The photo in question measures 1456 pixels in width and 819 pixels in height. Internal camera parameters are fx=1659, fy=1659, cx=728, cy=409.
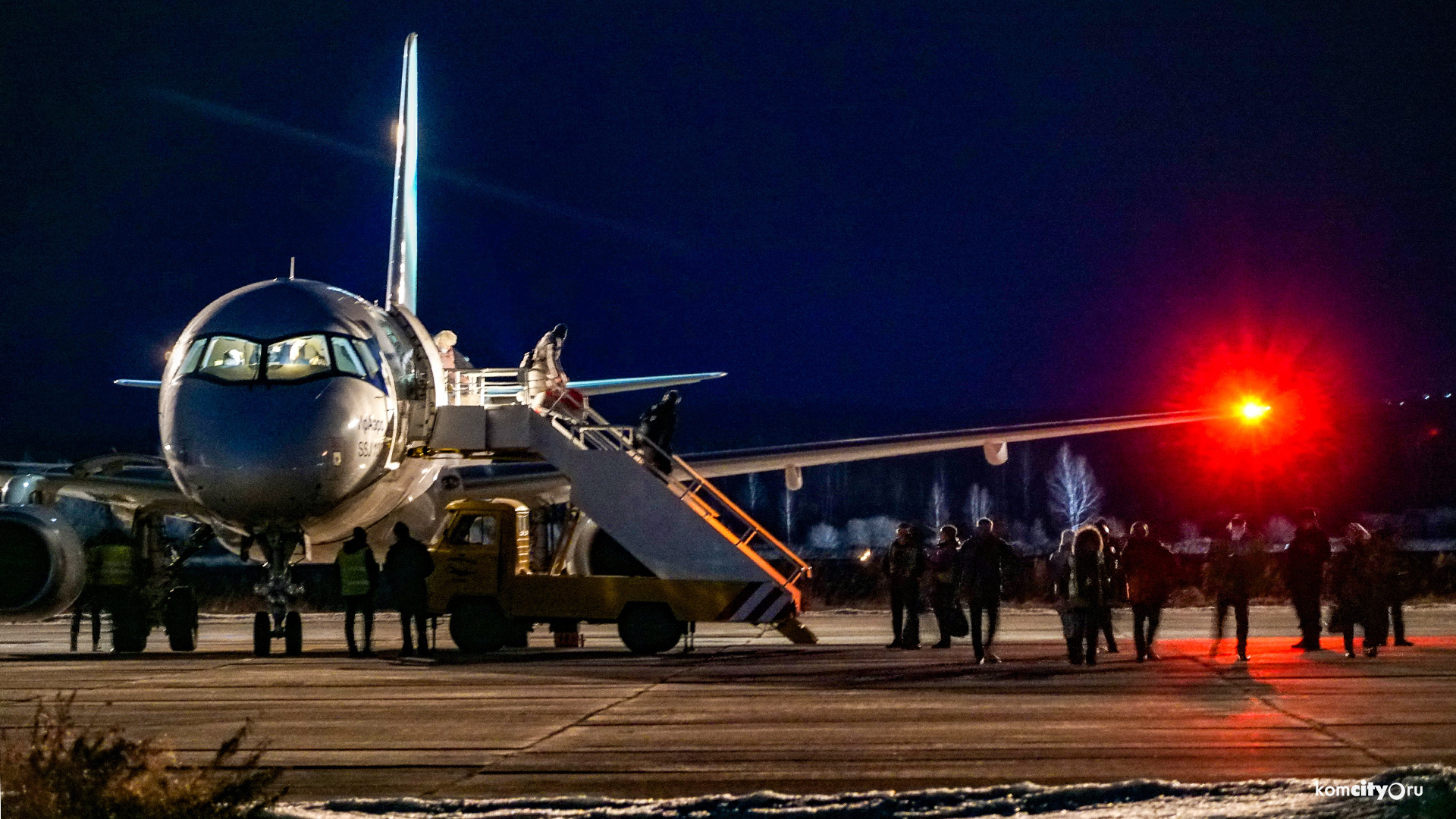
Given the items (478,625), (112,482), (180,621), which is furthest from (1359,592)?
(112,482)

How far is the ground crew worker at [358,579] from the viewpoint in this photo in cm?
1878

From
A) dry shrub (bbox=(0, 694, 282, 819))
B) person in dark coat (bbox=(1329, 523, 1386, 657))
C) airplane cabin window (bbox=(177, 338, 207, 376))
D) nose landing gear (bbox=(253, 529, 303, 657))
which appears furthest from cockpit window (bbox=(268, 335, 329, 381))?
dry shrub (bbox=(0, 694, 282, 819))

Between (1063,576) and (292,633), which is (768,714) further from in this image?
(292,633)

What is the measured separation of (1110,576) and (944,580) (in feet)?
6.47

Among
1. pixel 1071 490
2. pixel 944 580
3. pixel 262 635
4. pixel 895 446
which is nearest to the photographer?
pixel 262 635

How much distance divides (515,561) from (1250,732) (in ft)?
35.2

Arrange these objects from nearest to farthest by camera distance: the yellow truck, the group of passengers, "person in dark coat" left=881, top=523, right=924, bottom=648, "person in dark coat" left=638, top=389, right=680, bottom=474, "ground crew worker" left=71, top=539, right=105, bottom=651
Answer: the group of passengers
the yellow truck
"person in dark coat" left=881, top=523, right=924, bottom=648
"ground crew worker" left=71, top=539, right=105, bottom=651
"person in dark coat" left=638, top=389, right=680, bottom=474

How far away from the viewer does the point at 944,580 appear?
1977 cm

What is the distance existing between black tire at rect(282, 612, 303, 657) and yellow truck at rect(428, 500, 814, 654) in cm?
160

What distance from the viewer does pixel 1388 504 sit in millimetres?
73250

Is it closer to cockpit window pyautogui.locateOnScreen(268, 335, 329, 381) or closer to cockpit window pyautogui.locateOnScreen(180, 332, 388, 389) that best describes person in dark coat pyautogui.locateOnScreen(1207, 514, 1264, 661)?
cockpit window pyautogui.locateOnScreen(180, 332, 388, 389)

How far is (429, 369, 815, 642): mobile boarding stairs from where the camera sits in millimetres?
18859

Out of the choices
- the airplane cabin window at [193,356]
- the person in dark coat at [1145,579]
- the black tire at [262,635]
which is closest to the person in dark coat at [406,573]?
the black tire at [262,635]

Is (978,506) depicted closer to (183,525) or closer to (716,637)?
(183,525)
